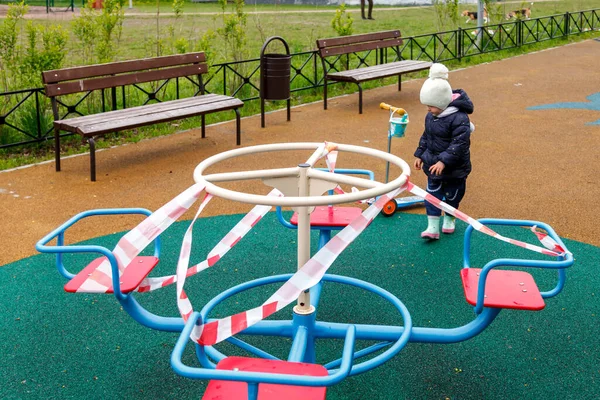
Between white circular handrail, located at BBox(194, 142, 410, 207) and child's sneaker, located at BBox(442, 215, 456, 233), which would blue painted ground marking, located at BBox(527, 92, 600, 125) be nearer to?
child's sneaker, located at BBox(442, 215, 456, 233)

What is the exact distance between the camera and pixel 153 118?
807 cm

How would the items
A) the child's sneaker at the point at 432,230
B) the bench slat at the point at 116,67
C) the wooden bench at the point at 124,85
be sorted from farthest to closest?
the bench slat at the point at 116,67 < the wooden bench at the point at 124,85 < the child's sneaker at the point at 432,230

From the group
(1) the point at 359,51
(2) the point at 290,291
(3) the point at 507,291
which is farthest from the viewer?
(1) the point at 359,51

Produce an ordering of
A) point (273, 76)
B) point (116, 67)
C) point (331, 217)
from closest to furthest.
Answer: point (331, 217) < point (116, 67) < point (273, 76)

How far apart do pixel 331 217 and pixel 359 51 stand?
7.02m

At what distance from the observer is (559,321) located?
4.57 m

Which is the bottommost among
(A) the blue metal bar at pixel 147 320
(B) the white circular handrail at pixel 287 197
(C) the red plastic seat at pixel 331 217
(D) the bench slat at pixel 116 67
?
(A) the blue metal bar at pixel 147 320

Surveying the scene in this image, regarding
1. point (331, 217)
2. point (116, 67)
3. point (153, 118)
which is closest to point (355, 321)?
point (331, 217)

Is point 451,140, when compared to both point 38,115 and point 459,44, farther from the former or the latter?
point 459,44

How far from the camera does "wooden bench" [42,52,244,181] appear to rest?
7680 millimetres

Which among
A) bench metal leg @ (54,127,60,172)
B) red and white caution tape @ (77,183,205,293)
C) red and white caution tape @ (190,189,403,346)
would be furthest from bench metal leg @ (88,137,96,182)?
red and white caution tape @ (190,189,403,346)

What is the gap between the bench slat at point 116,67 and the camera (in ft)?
25.7

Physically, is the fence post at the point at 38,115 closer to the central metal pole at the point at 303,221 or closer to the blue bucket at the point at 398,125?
the blue bucket at the point at 398,125

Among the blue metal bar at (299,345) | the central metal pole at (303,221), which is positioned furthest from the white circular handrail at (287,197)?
the blue metal bar at (299,345)
